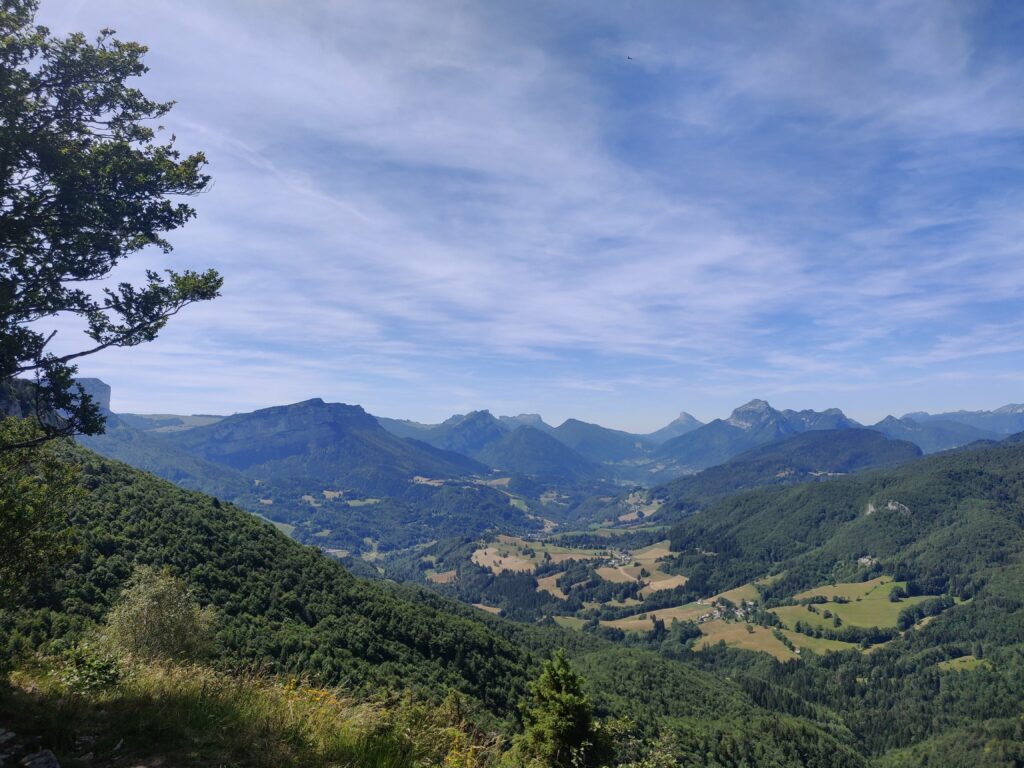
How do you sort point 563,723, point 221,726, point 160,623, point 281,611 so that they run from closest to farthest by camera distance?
point 221,726
point 563,723
point 160,623
point 281,611

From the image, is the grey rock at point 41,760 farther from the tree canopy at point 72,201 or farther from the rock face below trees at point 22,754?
the tree canopy at point 72,201

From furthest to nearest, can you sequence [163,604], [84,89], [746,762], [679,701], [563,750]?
[679,701]
[746,762]
[163,604]
[563,750]
[84,89]

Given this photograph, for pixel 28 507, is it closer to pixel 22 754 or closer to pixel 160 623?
pixel 22 754

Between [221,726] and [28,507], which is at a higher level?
[28,507]

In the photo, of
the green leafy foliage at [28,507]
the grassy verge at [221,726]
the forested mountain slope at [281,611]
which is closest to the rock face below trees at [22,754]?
the grassy verge at [221,726]

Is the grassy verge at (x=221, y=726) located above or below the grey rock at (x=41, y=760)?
below

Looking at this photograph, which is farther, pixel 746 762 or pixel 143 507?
pixel 746 762

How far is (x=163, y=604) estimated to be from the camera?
26.4 metres

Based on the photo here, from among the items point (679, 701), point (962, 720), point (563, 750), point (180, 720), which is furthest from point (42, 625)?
point (962, 720)

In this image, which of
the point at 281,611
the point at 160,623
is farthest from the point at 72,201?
the point at 281,611

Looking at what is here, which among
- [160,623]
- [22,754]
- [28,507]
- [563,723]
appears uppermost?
[28,507]

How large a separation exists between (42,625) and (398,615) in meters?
55.6

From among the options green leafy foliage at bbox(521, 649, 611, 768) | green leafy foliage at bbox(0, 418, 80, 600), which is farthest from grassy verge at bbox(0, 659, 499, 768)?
green leafy foliage at bbox(521, 649, 611, 768)

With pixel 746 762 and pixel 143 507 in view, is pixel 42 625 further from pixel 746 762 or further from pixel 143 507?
pixel 746 762
